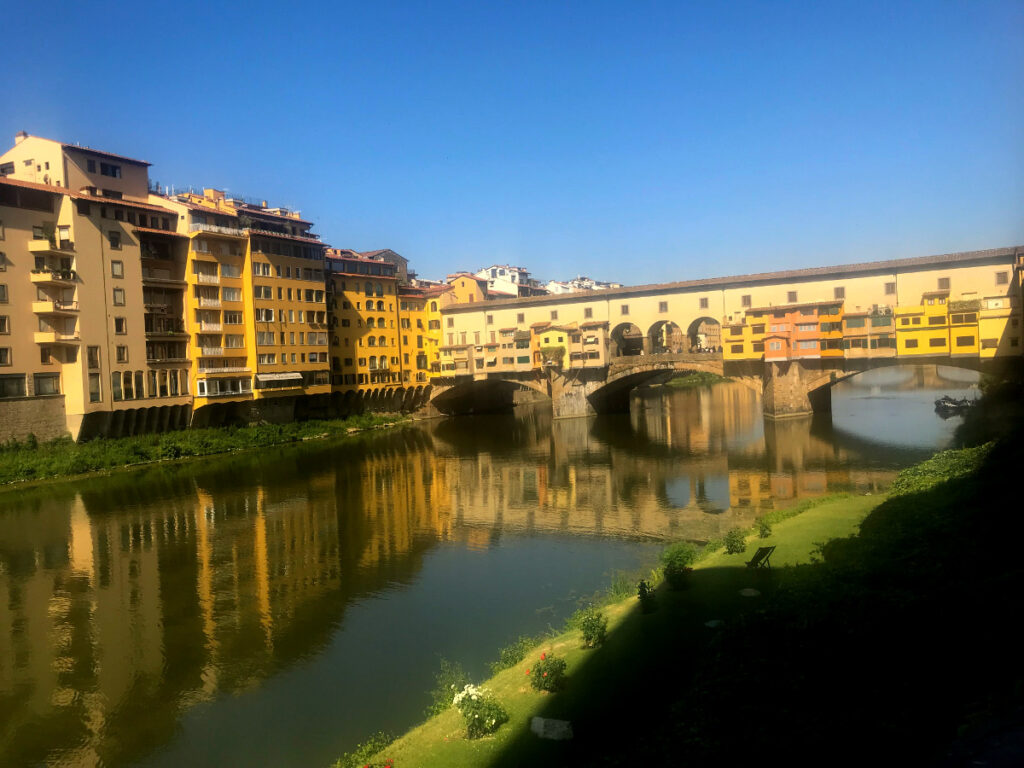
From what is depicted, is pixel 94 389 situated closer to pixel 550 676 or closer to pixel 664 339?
pixel 550 676

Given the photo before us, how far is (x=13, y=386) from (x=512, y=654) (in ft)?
96.8

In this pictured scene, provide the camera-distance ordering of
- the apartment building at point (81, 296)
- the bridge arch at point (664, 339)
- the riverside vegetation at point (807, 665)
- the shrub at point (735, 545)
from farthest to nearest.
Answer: the bridge arch at point (664, 339), the apartment building at point (81, 296), the shrub at point (735, 545), the riverside vegetation at point (807, 665)

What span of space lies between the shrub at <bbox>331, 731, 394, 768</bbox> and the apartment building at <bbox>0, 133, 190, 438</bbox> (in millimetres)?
29043

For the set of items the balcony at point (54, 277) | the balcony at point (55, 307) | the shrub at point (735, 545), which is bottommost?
the shrub at point (735, 545)

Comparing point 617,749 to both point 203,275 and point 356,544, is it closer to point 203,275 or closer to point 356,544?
point 356,544

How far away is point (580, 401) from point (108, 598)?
1402 inches

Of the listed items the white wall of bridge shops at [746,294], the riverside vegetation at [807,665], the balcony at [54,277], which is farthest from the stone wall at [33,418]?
the riverside vegetation at [807,665]

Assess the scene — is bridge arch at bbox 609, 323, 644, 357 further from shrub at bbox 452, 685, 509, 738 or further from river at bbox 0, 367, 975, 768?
shrub at bbox 452, 685, 509, 738

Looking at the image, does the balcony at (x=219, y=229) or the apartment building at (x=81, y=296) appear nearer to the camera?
the apartment building at (x=81, y=296)

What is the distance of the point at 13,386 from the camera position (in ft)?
102

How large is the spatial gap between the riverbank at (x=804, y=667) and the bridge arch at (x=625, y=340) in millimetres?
38253

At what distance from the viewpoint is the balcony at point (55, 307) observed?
Answer: 31.5 m

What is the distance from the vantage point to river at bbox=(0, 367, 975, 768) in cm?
1049

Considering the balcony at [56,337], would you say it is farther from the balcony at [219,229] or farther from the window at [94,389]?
the balcony at [219,229]
